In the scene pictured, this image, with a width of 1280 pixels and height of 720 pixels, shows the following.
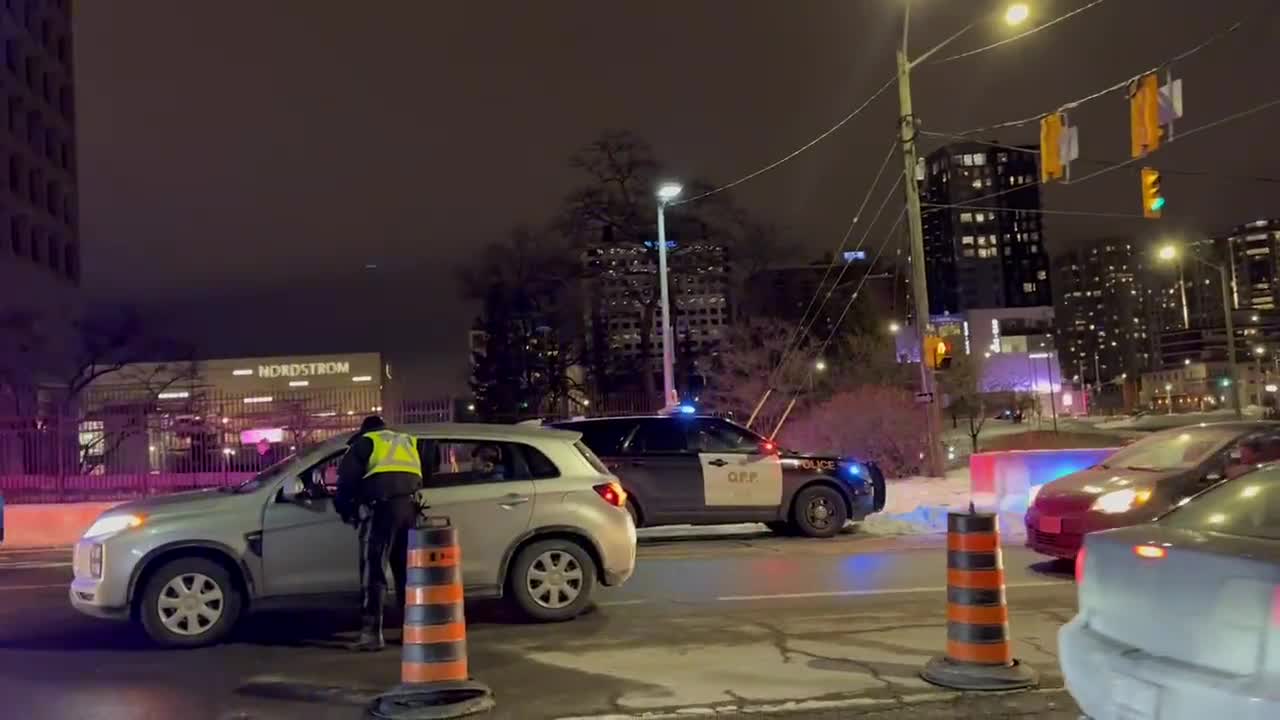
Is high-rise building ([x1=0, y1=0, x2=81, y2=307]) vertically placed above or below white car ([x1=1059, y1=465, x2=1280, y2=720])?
above

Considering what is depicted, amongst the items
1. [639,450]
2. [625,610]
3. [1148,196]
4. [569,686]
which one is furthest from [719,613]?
[1148,196]

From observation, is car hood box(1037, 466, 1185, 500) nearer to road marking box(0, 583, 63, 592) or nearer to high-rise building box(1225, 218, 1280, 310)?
road marking box(0, 583, 63, 592)

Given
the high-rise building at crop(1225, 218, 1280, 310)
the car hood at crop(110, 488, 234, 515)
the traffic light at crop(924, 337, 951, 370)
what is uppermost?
the high-rise building at crop(1225, 218, 1280, 310)

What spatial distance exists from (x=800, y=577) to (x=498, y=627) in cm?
358

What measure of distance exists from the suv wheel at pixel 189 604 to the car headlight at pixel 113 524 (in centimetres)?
39

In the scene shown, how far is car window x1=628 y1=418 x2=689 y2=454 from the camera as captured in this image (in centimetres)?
1409

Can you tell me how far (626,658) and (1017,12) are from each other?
13.0m

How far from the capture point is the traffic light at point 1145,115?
1387cm

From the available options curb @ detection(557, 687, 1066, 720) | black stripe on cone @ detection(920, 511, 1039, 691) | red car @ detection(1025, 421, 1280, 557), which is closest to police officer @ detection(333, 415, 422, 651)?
curb @ detection(557, 687, 1066, 720)

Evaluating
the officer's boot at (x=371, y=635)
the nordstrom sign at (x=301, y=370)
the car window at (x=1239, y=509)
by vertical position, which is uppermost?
the nordstrom sign at (x=301, y=370)

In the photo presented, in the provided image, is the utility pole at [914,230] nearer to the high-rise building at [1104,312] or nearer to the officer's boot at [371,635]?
the officer's boot at [371,635]

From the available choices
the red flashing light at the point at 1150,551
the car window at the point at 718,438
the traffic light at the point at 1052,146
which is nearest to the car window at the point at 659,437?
the car window at the point at 718,438

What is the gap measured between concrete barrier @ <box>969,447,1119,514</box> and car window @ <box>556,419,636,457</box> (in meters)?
5.92

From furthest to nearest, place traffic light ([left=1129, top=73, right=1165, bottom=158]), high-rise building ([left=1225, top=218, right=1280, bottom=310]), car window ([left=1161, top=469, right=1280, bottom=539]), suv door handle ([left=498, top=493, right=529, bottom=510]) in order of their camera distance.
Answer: high-rise building ([left=1225, top=218, right=1280, bottom=310]) < traffic light ([left=1129, top=73, right=1165, bottom=158]) < suv door handle ([left=498, top=493, right=529, bottom=510]) < car window ([left=1161, top=469, right=1280, bottom=539])
